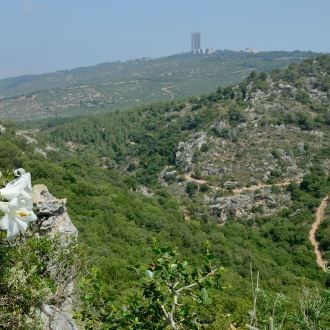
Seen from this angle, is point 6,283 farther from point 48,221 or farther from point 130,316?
point 48,221

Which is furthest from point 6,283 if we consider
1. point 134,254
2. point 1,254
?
point 134,254

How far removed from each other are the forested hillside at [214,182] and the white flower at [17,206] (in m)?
1.54

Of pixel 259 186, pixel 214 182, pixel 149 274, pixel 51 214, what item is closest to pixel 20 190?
pixel 149 274

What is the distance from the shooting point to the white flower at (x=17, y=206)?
3.93 m

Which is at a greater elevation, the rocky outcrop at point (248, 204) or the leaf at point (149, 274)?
the leaf at point (149, 274)

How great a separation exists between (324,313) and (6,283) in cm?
357

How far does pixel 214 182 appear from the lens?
192 feet

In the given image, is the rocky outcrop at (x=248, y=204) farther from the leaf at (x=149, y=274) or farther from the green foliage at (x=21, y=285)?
the leaf at (x=149, y=274)

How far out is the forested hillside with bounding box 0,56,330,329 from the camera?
24516 millimetres

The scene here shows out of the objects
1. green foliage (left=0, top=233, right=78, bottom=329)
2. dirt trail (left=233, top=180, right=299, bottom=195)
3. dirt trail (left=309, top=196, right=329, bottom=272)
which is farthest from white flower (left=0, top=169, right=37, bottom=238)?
dirt trail (left=233, top=180, right=299, bottom=195)

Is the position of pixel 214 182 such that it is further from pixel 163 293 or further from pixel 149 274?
pixel 149 274

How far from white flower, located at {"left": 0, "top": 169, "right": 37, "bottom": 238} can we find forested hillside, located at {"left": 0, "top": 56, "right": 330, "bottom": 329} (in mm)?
1541

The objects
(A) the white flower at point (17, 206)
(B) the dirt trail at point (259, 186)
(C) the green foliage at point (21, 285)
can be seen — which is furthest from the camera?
(B) the dirt trail at point (259, 186)

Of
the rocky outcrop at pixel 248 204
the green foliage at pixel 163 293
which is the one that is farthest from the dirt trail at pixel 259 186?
the green foliage at pixel 163 293
